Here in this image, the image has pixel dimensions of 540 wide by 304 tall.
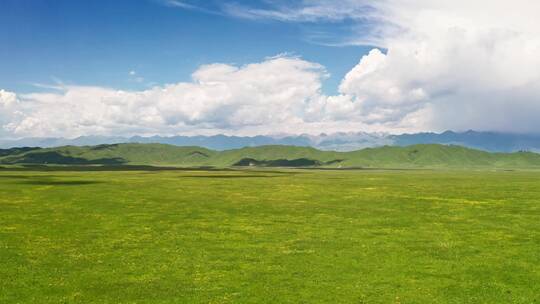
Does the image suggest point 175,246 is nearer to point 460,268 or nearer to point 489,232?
point 460,268

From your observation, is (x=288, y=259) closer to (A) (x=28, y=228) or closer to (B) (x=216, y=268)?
(B) (x=216, y=268)

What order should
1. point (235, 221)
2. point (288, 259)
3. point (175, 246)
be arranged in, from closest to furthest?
point (288, 259) < point (175, 246) < point (235, 221)

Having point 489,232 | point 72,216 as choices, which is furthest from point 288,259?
point 72,216

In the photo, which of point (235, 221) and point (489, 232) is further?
point (235, 221)

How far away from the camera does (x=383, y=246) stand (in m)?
37.8

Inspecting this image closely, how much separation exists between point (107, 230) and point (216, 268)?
61.8 ft

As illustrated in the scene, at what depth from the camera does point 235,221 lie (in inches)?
2037

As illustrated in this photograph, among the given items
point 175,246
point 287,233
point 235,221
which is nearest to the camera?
point 175,246

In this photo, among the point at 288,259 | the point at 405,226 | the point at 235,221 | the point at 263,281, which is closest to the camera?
the point at 263,281

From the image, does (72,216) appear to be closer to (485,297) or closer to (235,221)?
(235,221)

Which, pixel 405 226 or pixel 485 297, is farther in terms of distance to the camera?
pixel 405 226

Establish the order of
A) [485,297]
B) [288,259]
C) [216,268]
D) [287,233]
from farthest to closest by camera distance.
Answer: [287,233], [288,259], [216,268], [485,297]

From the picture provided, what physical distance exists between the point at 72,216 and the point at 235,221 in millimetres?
20217

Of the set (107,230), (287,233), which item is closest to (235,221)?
(287,233)
